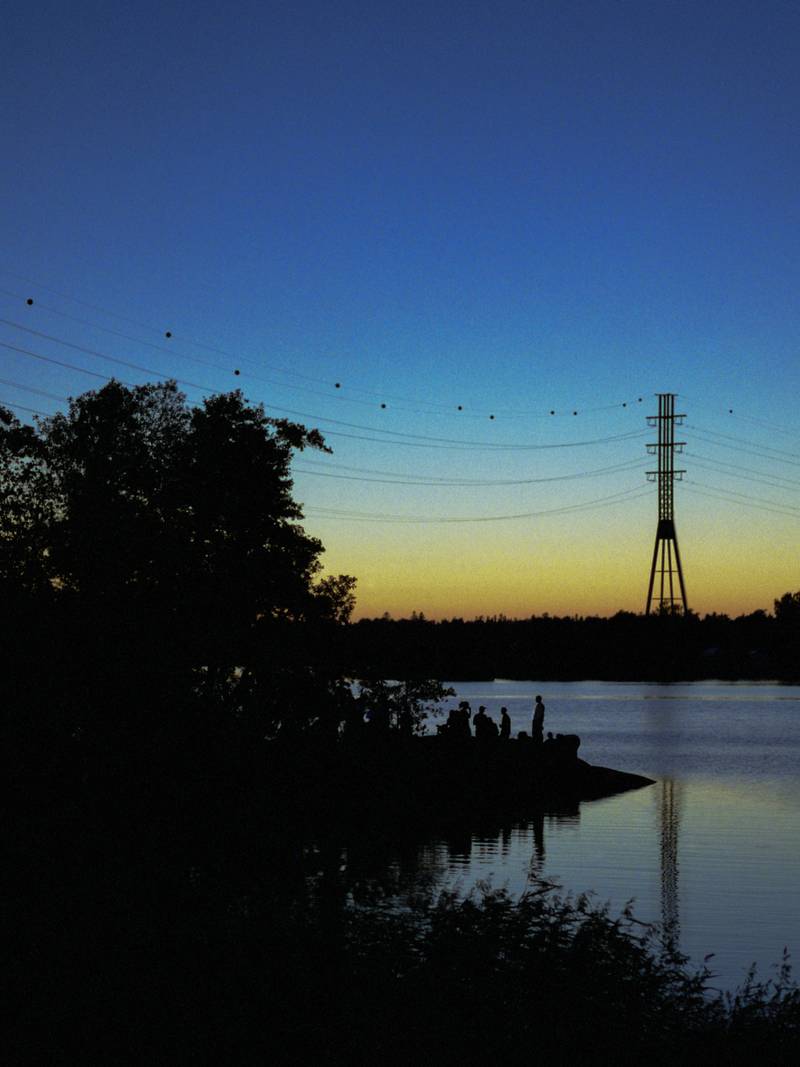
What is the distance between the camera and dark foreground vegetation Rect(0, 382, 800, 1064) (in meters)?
13.6

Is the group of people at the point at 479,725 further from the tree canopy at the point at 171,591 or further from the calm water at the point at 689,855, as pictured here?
the tree canopy at the point at 171,591

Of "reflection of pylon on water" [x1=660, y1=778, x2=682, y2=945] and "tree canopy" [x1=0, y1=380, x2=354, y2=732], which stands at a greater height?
"tree canopy" [x1=0, y1=380, x2=354, y2=732]

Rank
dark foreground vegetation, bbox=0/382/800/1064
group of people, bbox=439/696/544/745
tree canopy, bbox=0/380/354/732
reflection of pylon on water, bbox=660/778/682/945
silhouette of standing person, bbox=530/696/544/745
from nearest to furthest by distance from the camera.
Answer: dark foreground vegetation, bbox=0/382/800/1064 < tree canopy, bbox=0/380/354/732 < reflection of pylon on water, bbox=660/778/682/945 < group of people, bbox=439/696/544/745 < silhouette of standing person, bbox=530/696/544/745

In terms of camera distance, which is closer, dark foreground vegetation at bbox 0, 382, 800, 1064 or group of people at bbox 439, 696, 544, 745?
dark foreground vegetation at bbox 0, 382, 800, 1064

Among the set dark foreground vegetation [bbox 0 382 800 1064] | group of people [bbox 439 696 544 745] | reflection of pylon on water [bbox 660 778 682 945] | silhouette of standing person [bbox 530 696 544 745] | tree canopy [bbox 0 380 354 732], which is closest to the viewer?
dark foreground vegetation [bbox 0 382 800 1064]

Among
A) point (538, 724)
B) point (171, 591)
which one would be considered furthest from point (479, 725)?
point (171, 591)

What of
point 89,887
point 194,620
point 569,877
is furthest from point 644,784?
point 89,887

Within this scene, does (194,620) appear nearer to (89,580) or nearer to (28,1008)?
(89,580)

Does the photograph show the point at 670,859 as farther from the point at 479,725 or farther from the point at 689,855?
the point at 479,725

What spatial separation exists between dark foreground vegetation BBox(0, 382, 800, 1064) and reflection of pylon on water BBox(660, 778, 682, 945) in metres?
3.60

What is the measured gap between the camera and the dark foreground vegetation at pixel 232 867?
44.7ft

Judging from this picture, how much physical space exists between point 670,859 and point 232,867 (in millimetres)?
20477

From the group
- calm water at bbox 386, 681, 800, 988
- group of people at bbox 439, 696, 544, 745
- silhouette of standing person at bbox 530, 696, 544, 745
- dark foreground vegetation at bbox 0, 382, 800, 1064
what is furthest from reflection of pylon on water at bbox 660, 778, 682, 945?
group of people at bbox 439, 696, 544, 745

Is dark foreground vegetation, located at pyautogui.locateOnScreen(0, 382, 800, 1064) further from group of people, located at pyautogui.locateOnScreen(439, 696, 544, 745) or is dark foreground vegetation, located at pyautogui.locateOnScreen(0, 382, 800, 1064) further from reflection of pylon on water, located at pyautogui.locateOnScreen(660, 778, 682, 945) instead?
group of people, located at pyautogui.locateOnScreen(439, 696, 544, 745)
